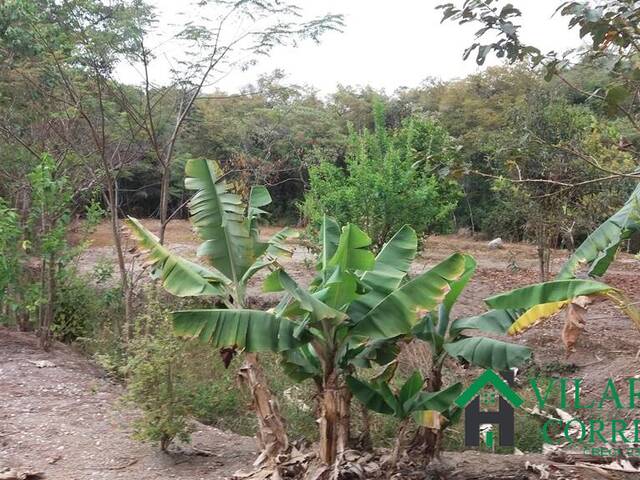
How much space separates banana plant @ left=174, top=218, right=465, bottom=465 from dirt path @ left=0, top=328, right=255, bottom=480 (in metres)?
1.29

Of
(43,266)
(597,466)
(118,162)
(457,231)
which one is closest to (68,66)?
(118,162)

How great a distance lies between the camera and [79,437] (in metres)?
5.73

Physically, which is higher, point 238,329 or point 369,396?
point 238,329

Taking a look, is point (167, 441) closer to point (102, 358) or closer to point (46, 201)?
Answer: point (102, 358)

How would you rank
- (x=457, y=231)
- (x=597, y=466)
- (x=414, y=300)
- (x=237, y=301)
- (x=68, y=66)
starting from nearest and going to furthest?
(x=414, y=300)
(x=597, y=466)
(x=237, y=301)
(x=68, y=66)
(x=457, y=231)

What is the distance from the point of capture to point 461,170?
554 centimetres

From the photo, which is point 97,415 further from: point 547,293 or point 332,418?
point 547,293

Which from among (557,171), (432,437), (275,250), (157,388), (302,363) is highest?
(557,171)

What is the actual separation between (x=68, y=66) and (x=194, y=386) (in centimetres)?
474

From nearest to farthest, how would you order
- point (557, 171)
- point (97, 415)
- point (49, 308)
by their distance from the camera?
point (97, 415)
point (49, 308)
point (557, 171)

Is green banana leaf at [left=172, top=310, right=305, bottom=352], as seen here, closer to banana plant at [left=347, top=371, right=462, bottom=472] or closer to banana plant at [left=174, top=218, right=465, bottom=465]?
banana plant at [left=174, top=218, right=465, bottom=465]

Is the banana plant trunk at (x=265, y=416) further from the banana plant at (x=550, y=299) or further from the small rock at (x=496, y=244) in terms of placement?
the small rock at (x=496, y=244)
